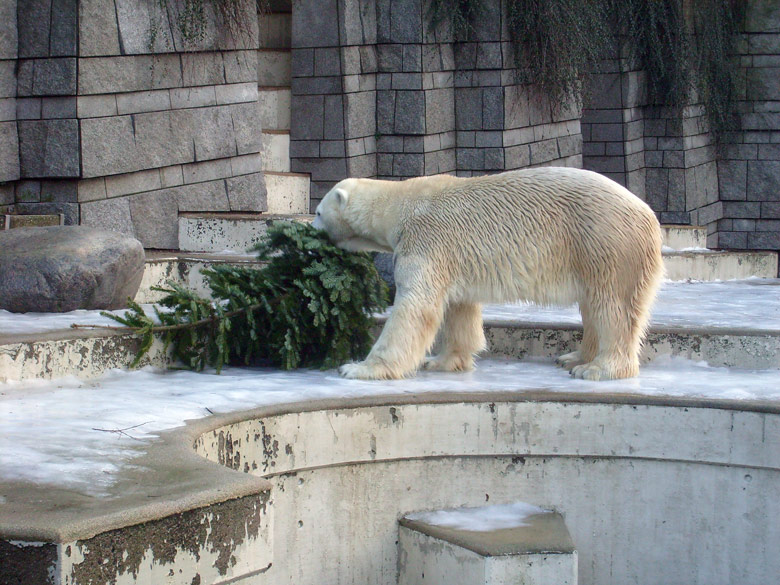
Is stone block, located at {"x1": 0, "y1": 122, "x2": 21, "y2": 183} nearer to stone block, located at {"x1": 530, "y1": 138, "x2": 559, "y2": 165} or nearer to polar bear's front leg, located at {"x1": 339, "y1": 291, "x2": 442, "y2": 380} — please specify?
polar bear's front leg, located at {"x1": 339, "y1": 291, "x2": 442, "y2": 380}

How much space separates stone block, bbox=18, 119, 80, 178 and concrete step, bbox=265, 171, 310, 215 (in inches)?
82.0

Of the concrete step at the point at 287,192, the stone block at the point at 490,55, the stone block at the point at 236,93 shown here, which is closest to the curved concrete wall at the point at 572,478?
the stone block at the point at 236,93

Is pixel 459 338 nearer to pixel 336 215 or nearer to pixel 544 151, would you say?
pixel 336 215

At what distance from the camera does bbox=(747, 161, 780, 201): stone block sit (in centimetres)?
1244

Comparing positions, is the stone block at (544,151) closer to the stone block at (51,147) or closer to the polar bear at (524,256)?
the stone block at (51,147)

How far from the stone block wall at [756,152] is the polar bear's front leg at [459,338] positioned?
8.72 meters

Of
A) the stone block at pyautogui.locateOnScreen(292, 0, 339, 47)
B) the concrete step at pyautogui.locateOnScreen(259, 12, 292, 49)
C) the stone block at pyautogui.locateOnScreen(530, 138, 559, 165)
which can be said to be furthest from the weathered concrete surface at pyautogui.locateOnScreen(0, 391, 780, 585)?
the concrete step at pyautogui.locateOnScreen(259, 12, 292, 49)

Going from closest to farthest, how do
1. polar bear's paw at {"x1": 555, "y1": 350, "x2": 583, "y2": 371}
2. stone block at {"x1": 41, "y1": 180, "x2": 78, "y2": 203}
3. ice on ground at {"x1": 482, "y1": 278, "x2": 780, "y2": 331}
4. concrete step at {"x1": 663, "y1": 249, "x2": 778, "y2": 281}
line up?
polar bear's paw at {"x1": 555, "y1": 350, "x2": 583, "y2": 371} < ice on ground at {"x1": 482, "y1": 278, "x2": 780, "y2": 331} < stone block at {"x1": 41, "y1": 180, "x2": 78, "y2": 203} < concrete step at {"x1": 663, "y1": 249, "x2": 778, "y2": 281}

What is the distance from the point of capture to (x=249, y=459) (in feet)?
11.8

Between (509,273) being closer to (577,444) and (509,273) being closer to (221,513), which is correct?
(577,444)

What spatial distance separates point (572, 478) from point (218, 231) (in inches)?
144

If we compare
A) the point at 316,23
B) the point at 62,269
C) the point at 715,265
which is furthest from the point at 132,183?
the point at 715,265

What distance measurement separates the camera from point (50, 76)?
20.4 ft

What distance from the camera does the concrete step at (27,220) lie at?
619cm
